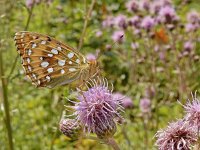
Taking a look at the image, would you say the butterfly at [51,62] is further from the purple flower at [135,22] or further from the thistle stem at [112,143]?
the purple flower at [135,22]

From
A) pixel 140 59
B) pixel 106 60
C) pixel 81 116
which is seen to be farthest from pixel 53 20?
pixel 81 116

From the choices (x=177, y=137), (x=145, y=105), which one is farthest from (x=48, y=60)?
(x=145, y=105)

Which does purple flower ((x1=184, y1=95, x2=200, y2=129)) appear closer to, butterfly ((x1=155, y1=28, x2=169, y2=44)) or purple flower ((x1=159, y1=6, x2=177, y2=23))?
purple flower ((x1=159, y1=6, x2=177, y2=23))

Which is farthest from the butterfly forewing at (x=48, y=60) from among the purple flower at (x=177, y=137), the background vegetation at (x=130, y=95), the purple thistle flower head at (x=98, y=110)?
the background vegetation at (x=130, y=95)

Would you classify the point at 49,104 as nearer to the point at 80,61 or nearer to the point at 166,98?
the point at 166,98

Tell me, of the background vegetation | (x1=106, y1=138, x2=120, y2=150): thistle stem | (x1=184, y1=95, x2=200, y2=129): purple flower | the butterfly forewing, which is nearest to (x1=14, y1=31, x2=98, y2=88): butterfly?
the butterfly forewing

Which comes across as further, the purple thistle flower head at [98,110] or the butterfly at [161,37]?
the butterfly at [161,37]
